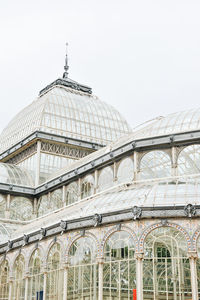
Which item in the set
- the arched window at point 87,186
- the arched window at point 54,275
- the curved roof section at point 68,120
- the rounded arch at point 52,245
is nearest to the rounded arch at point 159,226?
the rounded arch at point 52,245

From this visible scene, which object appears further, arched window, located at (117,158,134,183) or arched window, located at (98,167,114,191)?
arched window, located at (98,167,114,191)

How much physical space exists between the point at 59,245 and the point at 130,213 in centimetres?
580

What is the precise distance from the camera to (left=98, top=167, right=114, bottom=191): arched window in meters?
40.5

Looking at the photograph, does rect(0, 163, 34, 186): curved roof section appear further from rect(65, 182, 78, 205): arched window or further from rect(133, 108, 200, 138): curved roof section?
rect(133, 108, 200, 138): curved roof section

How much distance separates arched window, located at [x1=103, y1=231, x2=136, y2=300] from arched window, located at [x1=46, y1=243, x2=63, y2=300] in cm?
380

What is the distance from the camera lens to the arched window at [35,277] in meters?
32.5

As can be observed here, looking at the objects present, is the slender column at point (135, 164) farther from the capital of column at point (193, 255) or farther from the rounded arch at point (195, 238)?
the capital of column at point (193, 255)

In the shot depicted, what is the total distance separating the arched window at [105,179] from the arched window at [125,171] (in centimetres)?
113

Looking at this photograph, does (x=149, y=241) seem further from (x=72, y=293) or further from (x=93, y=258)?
(x=72, y=293)

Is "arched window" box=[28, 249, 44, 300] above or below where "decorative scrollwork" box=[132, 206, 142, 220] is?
below

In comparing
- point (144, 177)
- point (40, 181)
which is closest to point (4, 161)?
point (40, 181)

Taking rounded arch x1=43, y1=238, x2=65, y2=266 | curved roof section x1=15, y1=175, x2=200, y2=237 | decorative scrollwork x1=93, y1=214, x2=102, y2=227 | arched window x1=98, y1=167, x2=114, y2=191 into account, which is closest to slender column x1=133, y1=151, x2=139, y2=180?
arched window x1=98, y1=167, x2=114, y2=191

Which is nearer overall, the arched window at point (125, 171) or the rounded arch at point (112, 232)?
the rounded arch at point (112, 232)

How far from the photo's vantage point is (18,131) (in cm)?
6028
